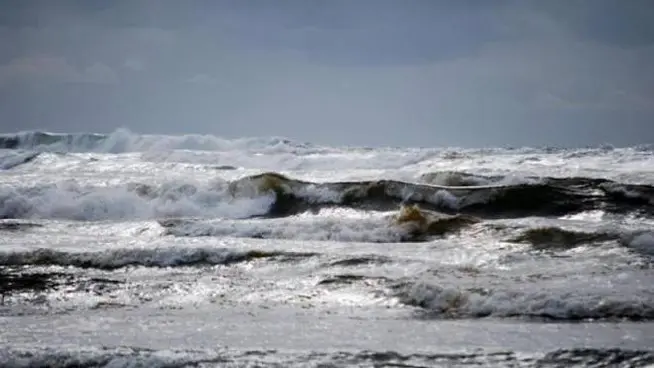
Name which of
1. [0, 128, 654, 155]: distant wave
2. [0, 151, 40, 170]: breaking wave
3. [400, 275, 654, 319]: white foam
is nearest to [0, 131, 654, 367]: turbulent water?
[400, 275, 654, 319]: white foam

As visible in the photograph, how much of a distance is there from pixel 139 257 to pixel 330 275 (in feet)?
8.85

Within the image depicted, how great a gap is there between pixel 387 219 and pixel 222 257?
143 inches

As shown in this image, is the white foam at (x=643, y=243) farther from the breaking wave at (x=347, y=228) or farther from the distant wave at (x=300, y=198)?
the distant wave at (x=300, y=198)

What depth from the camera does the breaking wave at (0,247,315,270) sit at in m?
9.14

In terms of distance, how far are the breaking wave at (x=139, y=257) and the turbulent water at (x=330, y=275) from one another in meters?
0.04

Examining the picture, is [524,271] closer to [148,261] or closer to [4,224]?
[148,261]

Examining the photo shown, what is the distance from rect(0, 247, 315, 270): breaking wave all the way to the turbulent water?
0.04 m

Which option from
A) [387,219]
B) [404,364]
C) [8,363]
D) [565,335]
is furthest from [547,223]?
[8,363]

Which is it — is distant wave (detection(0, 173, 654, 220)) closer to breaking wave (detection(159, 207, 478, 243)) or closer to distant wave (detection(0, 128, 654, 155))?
breaking wave (detection(159, 207, 478, 243))

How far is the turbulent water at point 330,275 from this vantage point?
4848 millimetres

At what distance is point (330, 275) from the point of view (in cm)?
787

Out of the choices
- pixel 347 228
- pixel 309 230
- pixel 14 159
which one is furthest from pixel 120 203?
pixel 14 159

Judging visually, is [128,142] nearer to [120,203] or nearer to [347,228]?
[120,203]

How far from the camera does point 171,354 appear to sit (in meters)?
4.71
